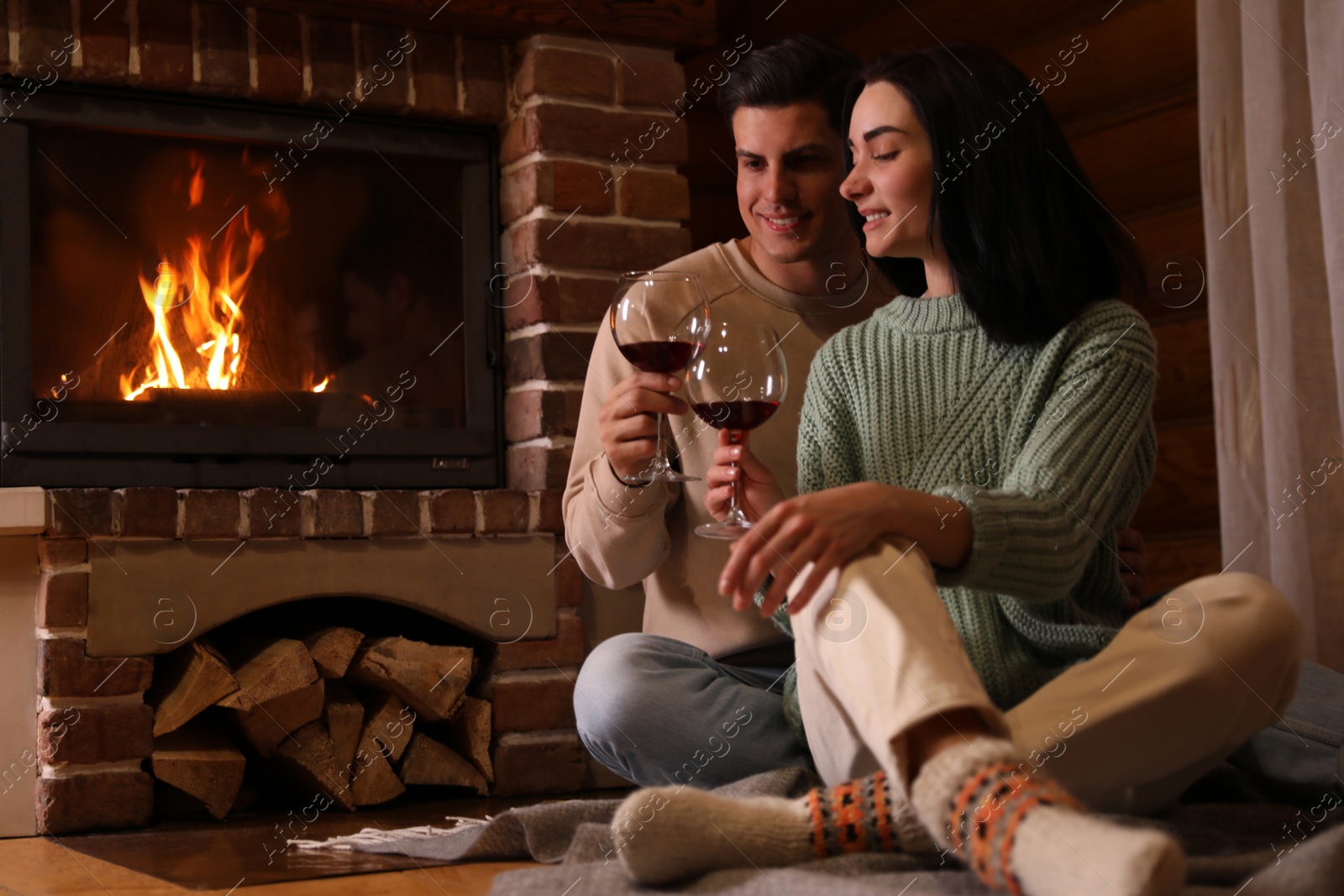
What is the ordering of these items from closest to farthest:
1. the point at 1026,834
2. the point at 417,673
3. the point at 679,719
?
the point at 1026,834, the point at 679,719, the point at 417,673

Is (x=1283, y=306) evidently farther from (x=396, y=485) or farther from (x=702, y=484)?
(x=396, y=485)

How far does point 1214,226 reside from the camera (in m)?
1.87

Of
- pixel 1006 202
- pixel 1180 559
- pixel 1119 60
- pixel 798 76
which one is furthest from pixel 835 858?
pixel 1119 60

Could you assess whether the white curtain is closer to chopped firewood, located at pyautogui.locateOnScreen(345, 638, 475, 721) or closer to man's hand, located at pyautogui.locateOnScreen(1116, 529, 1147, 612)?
man's hand, located at pyautogui.locateOnScreen(1116, 529, 1147, 612)

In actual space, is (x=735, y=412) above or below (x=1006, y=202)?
below

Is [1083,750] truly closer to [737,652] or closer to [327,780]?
[737,652]

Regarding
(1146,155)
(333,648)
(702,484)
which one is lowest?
(333,648)

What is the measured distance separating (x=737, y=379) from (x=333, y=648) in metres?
0.98

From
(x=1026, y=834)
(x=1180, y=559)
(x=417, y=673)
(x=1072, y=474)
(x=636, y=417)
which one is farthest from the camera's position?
(x=1180, y=559)

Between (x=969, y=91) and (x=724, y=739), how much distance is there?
0.78 m

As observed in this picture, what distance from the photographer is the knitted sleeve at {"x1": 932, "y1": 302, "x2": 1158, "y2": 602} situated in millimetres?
1181

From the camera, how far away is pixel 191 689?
1.86 metres

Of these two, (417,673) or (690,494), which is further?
(417,673)

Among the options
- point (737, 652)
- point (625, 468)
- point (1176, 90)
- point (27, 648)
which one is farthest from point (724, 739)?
point (1176, 90)
